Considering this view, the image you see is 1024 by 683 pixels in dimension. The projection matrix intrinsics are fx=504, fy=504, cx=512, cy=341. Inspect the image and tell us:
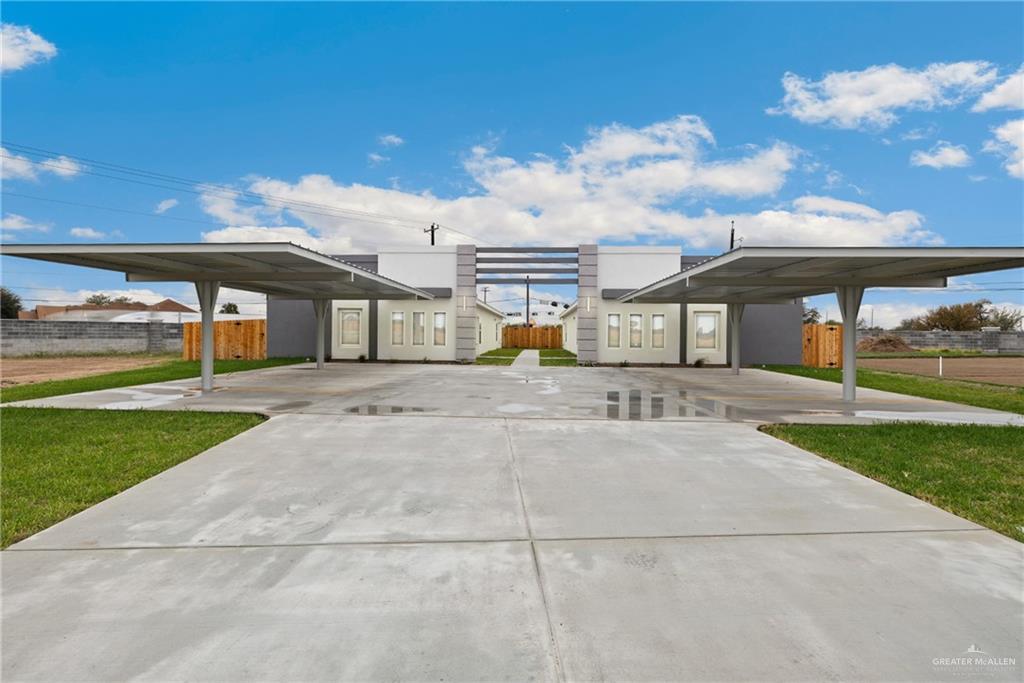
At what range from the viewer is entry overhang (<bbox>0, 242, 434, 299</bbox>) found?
408 inches

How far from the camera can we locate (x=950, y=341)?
138ft

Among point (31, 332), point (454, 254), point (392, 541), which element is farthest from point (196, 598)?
point (31, 332)

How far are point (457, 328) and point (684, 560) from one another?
2142 cm

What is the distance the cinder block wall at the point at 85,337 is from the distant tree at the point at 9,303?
3075 centimetres

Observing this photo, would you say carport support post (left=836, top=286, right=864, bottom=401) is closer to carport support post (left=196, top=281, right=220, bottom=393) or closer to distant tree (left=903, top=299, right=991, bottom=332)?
carport support post (left=196, top=281, right=220, bottom=393)

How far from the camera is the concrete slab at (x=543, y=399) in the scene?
9.87 m

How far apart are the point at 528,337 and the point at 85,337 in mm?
31180

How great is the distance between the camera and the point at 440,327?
81.0ft

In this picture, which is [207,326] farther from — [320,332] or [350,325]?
[350,325]

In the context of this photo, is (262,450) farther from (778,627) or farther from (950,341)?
(950,341)

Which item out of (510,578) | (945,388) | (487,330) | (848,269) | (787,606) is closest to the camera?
(787,606)

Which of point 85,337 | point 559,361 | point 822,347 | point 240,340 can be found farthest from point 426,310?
point 822,347

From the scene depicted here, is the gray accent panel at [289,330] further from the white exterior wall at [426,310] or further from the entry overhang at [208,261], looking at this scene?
the entry overhang at [208,261]

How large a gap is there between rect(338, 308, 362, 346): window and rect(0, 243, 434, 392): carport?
762 cm
